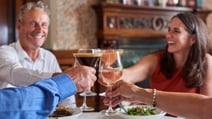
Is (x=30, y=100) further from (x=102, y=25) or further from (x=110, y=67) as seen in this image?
(x=102, y=25)

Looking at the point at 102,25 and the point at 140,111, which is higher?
the point at 102,25

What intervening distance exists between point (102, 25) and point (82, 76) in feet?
8.82

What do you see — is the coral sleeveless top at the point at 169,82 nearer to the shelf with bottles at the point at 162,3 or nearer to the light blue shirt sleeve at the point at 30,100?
the light blue shirt sleeve at the point at 30,100

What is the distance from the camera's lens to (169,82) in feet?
7.17

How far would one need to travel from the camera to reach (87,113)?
1.58m

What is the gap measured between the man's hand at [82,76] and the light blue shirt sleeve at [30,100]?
0.72 feet

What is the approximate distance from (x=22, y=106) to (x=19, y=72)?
3.02ft

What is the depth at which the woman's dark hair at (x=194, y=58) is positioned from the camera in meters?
2.07

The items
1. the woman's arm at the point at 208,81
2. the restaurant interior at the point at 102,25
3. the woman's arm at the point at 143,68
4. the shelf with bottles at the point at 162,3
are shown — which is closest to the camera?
the woman's arm at the point at 208,81

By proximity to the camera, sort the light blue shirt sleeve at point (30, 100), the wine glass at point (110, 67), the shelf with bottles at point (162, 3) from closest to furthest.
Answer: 1. the light blue shirt sleeve at point (30, 100)
2. the wine glass at point (110, 67)
3. the shelf with bottles at point (162, 3)

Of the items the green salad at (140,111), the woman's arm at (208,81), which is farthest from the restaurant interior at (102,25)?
the green salad at (140,111)

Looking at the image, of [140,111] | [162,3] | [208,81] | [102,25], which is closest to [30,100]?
[140,111]

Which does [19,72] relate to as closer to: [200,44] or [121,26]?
[200,44]

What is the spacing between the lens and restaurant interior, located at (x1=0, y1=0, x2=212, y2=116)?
147 inches
